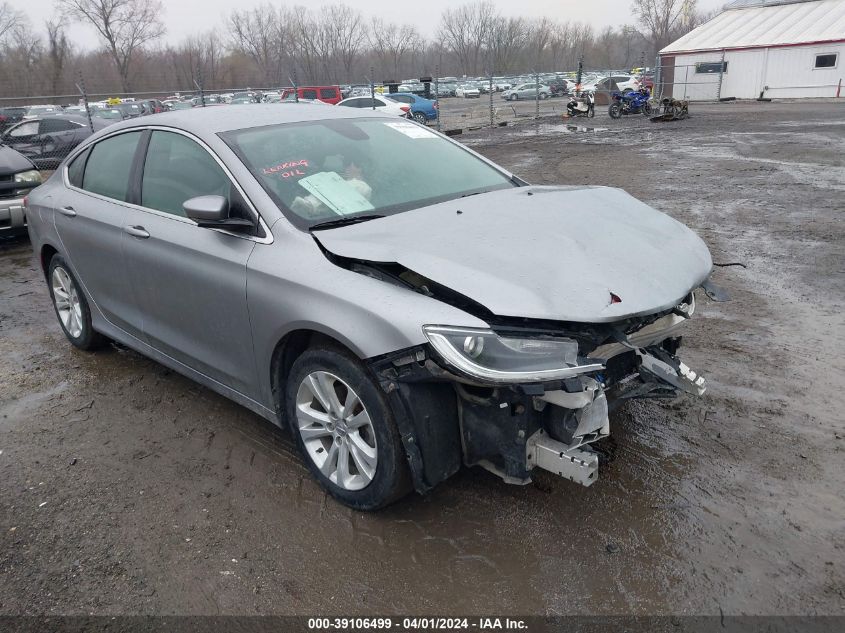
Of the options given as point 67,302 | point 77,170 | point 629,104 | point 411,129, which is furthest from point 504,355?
point 629,104

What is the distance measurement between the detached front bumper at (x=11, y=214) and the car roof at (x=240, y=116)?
5863 mm

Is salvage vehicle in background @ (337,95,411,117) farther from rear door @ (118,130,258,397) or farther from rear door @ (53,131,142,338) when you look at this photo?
rear door @ (118,130,258,397)

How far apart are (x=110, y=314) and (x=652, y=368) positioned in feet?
11.7

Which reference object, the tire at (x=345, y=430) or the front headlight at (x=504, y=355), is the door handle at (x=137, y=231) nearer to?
the tire at (x=345, y=430)

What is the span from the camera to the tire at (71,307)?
4867mm

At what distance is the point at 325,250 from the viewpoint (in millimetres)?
2961

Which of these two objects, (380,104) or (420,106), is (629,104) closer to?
(420,106)

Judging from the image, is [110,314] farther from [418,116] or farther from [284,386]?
[418,116]

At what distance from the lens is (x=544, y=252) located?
9.34 feet

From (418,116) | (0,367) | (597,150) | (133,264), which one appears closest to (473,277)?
(133,264)

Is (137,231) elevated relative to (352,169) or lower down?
lower down

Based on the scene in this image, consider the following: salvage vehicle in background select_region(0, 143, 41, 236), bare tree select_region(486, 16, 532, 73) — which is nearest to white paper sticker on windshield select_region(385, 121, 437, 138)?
salvage vehicle in background select_region(0, 143, 41, 236)

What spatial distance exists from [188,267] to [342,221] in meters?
0.95

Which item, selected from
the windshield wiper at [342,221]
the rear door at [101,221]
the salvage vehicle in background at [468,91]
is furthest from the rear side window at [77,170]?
the salvage vehicle in background at [468,91]
